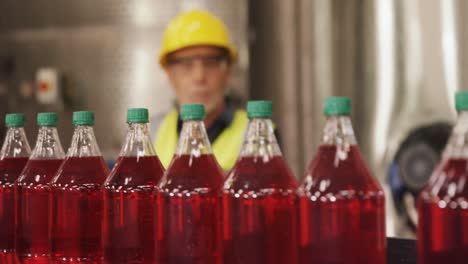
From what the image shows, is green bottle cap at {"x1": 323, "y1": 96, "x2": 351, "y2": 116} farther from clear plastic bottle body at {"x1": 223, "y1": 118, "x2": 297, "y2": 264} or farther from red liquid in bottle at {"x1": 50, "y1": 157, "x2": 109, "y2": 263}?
red liquid in bottle at {"x1": 50, "y1": 157, "x2": 109, "y2": 263}

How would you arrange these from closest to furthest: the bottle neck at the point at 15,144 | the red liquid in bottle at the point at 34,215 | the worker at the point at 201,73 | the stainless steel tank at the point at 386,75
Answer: the red liquid in bottle at the point at 34,215
the bottle neck at the point at 15,144
the stainless steel tank at the point at 386,75
the worker at the point at 201,73

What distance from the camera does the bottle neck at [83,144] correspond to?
3.73 feet

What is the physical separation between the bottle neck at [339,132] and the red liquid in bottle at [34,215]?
0.56 meters

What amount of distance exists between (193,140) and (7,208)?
0.51m

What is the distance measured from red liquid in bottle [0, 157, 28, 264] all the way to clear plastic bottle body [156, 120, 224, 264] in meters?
0.45

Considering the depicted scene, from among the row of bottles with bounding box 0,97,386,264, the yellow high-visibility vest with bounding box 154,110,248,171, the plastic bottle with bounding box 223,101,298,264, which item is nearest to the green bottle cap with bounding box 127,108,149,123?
the row of bottles with bounding box 0,97,386,264

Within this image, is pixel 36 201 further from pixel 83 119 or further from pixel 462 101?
pixel 462 101

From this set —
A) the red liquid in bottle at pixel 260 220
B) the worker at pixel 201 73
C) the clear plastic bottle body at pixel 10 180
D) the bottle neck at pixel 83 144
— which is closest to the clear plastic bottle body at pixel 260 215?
the red liquid in bottle at pixel 260 220

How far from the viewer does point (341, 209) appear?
2.80 ft

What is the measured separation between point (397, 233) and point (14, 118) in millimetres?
1542

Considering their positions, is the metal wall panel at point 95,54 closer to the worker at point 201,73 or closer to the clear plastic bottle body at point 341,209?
the worker at point 201,73

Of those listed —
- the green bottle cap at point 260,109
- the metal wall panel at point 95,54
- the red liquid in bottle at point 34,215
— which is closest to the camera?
the green bottle cap at point 260,109

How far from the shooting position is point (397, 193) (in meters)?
2.32

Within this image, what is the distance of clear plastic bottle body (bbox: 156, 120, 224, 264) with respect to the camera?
927 mm
